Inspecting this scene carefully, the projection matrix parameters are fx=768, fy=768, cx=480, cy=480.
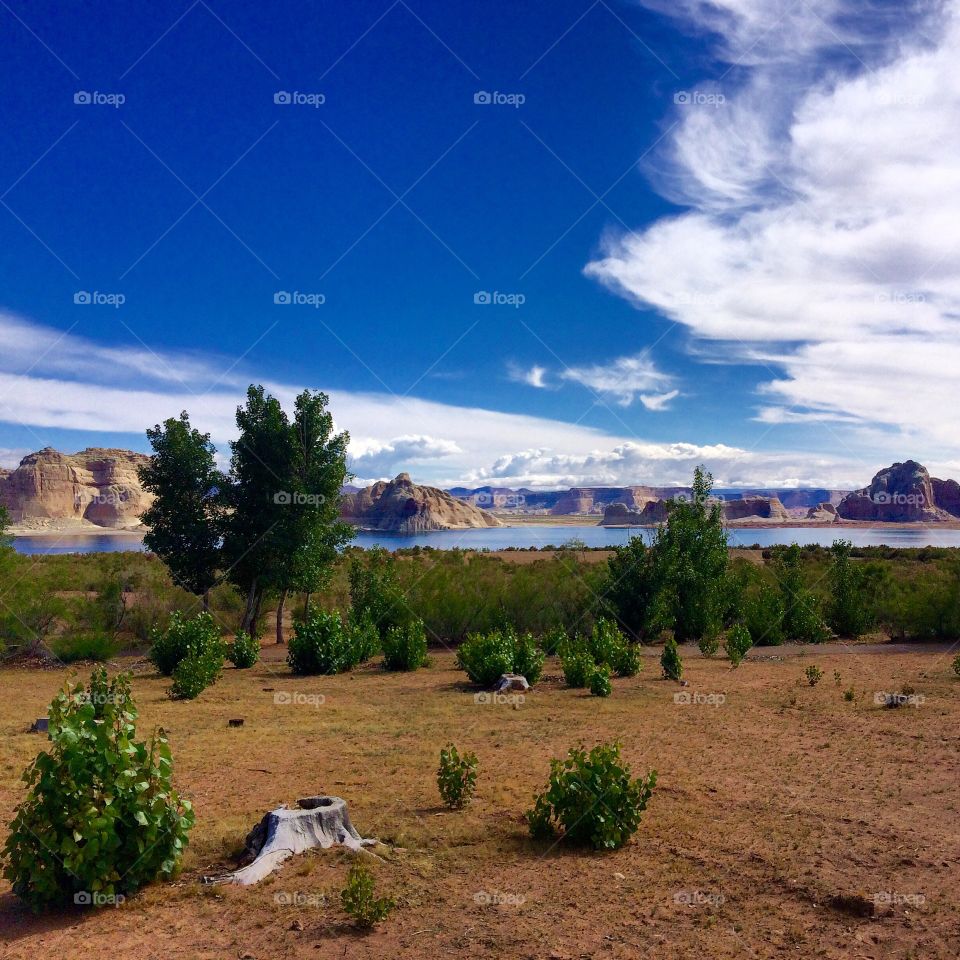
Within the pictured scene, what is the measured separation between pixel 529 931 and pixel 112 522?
150 metres

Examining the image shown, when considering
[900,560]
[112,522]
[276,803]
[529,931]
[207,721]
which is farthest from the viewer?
[112,522]

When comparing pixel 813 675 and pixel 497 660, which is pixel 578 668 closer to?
pixel 497 660

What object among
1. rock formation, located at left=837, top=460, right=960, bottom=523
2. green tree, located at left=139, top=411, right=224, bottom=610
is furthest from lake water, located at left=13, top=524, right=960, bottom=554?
green tree, located at left=139, top=411, right=224, bottom=610

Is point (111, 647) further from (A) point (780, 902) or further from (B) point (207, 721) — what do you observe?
(A) point (780, 902)

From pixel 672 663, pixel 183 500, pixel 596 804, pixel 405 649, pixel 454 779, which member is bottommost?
pixel 405 649

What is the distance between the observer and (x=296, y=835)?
584 cm

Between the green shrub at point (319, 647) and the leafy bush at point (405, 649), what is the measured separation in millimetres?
903

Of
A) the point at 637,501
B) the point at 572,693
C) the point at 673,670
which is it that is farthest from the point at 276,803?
the point at 637,501

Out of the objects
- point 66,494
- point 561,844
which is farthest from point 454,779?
point 66,494

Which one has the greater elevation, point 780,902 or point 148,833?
point 148,833

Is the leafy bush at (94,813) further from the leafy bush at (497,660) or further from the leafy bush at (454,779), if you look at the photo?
the leafy bush at (497,660)

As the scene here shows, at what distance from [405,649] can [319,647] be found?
1.87m

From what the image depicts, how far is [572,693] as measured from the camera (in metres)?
13.7

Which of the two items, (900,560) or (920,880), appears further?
(900,560)
